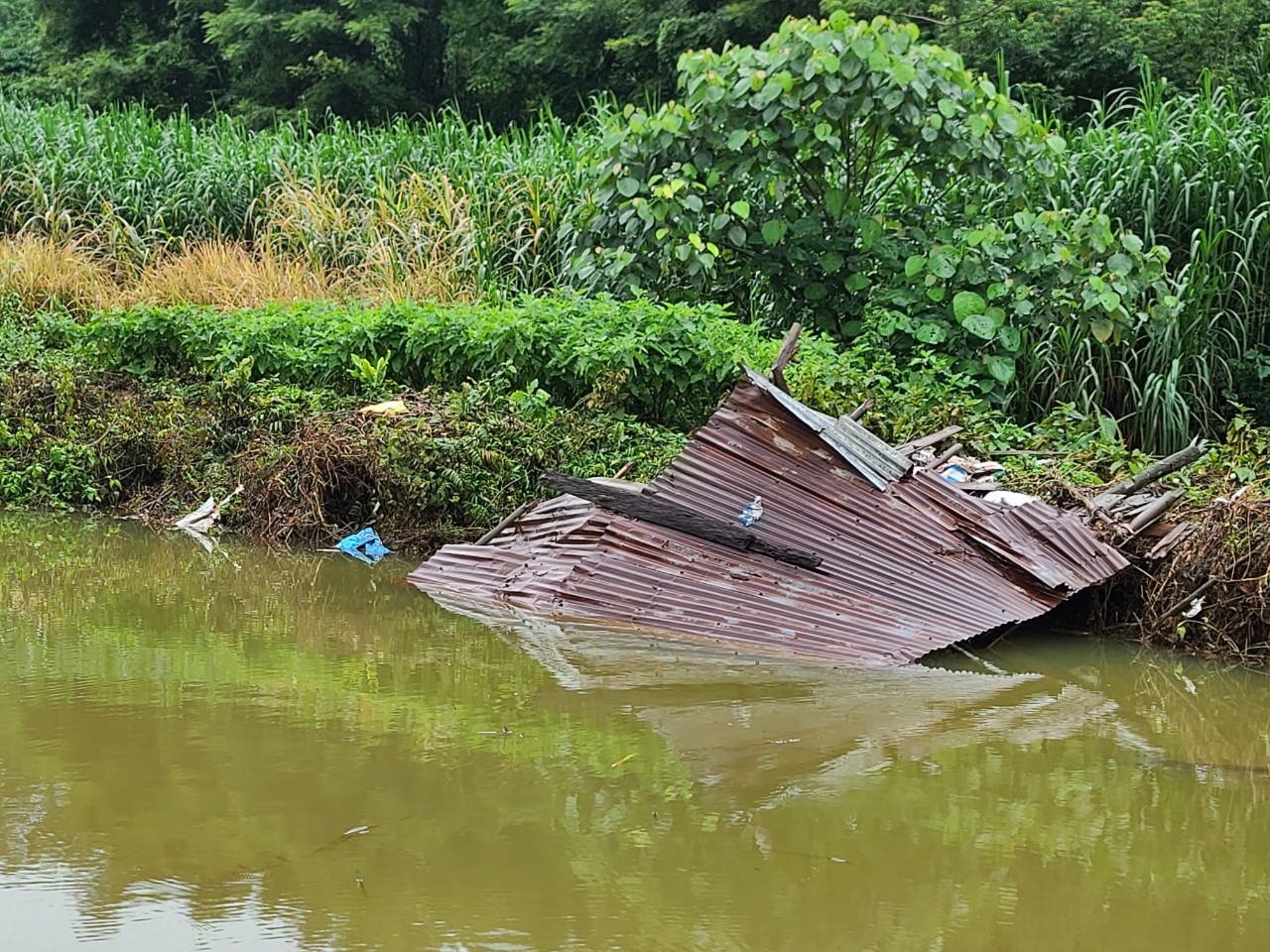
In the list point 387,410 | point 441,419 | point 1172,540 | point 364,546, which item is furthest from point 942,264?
point 364,546

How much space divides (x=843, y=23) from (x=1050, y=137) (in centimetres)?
127

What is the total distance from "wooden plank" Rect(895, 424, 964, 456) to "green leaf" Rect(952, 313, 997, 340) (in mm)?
958

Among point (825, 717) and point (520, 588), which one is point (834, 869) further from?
point (520, 588)

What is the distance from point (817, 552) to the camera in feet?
15.3

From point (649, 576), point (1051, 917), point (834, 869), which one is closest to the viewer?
point (1051, 917)

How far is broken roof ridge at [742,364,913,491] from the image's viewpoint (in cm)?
477

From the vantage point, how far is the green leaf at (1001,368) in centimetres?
648

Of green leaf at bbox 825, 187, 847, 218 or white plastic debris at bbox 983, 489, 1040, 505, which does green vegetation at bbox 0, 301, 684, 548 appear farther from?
green leaf at bbox 825, 187, 847, 218

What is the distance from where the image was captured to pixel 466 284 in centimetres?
889

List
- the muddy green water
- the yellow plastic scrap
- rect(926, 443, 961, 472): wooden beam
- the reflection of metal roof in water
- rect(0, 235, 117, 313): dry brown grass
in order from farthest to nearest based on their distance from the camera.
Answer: rect(0, 235, 117, 313): dry brown grass, the yellow plastic scrap, rect(926, 443, 961, 472): wooden beam, the reflection of metal roof in water, the muddy green water

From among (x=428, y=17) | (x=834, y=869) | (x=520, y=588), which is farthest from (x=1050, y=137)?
(x=428, y=17)

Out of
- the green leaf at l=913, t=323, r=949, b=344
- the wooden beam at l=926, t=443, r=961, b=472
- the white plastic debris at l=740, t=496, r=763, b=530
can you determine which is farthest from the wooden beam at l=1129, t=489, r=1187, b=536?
the green leaf at l=913, t=323, r=949, b=344

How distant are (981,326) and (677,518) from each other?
251 cm

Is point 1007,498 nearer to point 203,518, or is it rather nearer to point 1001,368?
point 1001,368
